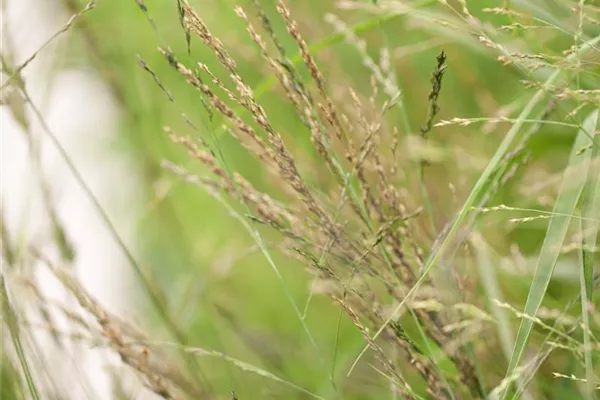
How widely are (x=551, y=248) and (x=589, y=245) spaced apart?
47mm

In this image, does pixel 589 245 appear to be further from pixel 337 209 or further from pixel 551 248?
pixel 337 209

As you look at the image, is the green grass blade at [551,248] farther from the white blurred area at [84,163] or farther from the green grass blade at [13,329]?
the white blurred area at [84,163]

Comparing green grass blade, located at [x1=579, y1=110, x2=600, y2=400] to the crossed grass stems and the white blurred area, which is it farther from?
the white blurred area

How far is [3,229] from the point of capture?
50.0 inches

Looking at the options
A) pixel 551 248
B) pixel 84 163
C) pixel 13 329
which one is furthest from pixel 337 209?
pixel 84 163

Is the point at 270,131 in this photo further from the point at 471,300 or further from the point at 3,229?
the point at 3,229

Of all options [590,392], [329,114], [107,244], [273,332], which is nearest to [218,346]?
[273,332]

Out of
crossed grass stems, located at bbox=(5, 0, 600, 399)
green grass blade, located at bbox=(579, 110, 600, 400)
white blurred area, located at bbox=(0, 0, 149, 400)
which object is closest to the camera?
green grass blade, located at bbox=(579, 110, 600, 400)

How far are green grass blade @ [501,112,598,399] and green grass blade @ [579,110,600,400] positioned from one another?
0.01 metres

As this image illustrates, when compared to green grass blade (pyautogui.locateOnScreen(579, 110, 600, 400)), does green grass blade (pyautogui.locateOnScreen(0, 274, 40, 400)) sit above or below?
above

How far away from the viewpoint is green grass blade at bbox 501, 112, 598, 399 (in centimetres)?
84

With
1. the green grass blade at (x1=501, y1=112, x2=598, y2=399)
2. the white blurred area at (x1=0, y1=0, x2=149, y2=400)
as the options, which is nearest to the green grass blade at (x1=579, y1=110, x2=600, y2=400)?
the green grass blade at (x1=501, y1=112, x2=598, y2=399)

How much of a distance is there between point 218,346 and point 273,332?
5.7 inches

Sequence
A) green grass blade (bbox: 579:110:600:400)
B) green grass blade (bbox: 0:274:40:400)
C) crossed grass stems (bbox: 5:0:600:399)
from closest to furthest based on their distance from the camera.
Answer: green grass blade (bbox: 579:110:600:400), crossed grass stems (bbox: 5:0:600:399), green grass blade (bbox: 0:274:40:400)
